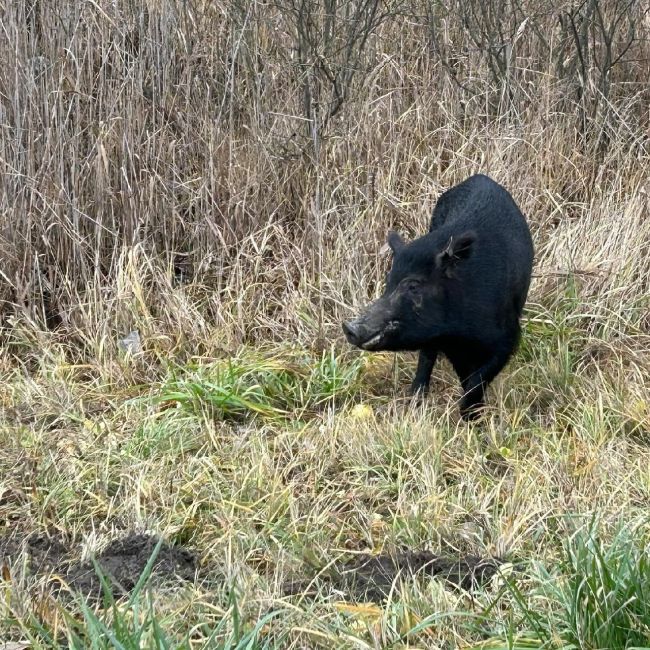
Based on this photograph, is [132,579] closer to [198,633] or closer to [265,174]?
[198,633]

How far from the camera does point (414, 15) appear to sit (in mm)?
6926

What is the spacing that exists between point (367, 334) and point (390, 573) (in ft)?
4.72

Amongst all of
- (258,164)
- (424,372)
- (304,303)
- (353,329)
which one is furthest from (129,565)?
(258,164)

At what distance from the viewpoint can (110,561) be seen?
12.2 feet

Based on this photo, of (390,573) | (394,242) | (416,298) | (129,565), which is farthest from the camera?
(394,242)

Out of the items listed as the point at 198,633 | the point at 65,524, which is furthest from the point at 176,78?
the point at 198,633

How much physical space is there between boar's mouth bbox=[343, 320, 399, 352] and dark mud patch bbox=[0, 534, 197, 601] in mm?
1348

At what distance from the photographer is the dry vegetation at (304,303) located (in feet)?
11.9

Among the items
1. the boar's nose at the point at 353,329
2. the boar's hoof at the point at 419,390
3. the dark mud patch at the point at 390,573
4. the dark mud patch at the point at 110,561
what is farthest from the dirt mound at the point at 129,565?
the boar's hoof at the point at 419,390

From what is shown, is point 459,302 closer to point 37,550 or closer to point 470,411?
point 470,411

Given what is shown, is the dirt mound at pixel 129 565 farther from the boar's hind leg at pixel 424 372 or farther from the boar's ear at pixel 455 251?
the boar's ear at pixel 455 251

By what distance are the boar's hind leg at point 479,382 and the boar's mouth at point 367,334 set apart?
0.50 meters

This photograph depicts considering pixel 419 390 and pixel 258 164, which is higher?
pixel 258 164

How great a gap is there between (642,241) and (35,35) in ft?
11.7
